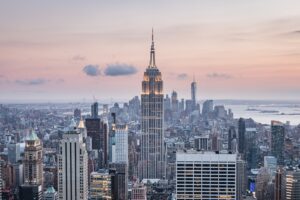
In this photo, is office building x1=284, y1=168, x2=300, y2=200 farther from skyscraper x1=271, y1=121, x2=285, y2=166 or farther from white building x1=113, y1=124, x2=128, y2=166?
white building x1=113, y1=124, x2=128, y2=166

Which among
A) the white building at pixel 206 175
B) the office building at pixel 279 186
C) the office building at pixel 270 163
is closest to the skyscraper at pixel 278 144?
the office building at pixel 270 163

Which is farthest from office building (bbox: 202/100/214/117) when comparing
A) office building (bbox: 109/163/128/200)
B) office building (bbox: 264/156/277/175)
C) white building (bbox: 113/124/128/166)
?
white building (bbox: 113/124/128/166)

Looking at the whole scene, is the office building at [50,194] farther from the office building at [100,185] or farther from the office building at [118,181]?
the office building at [118,181]

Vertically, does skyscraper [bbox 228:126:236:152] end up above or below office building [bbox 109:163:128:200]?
above

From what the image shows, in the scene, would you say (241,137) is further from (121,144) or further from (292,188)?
(121,144)

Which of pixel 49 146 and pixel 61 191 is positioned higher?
pixel 49 146

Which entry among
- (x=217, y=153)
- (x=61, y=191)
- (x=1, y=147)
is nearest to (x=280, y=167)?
(x=217, y=153)

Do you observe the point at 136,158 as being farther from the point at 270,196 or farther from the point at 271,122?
the point at 271,122
